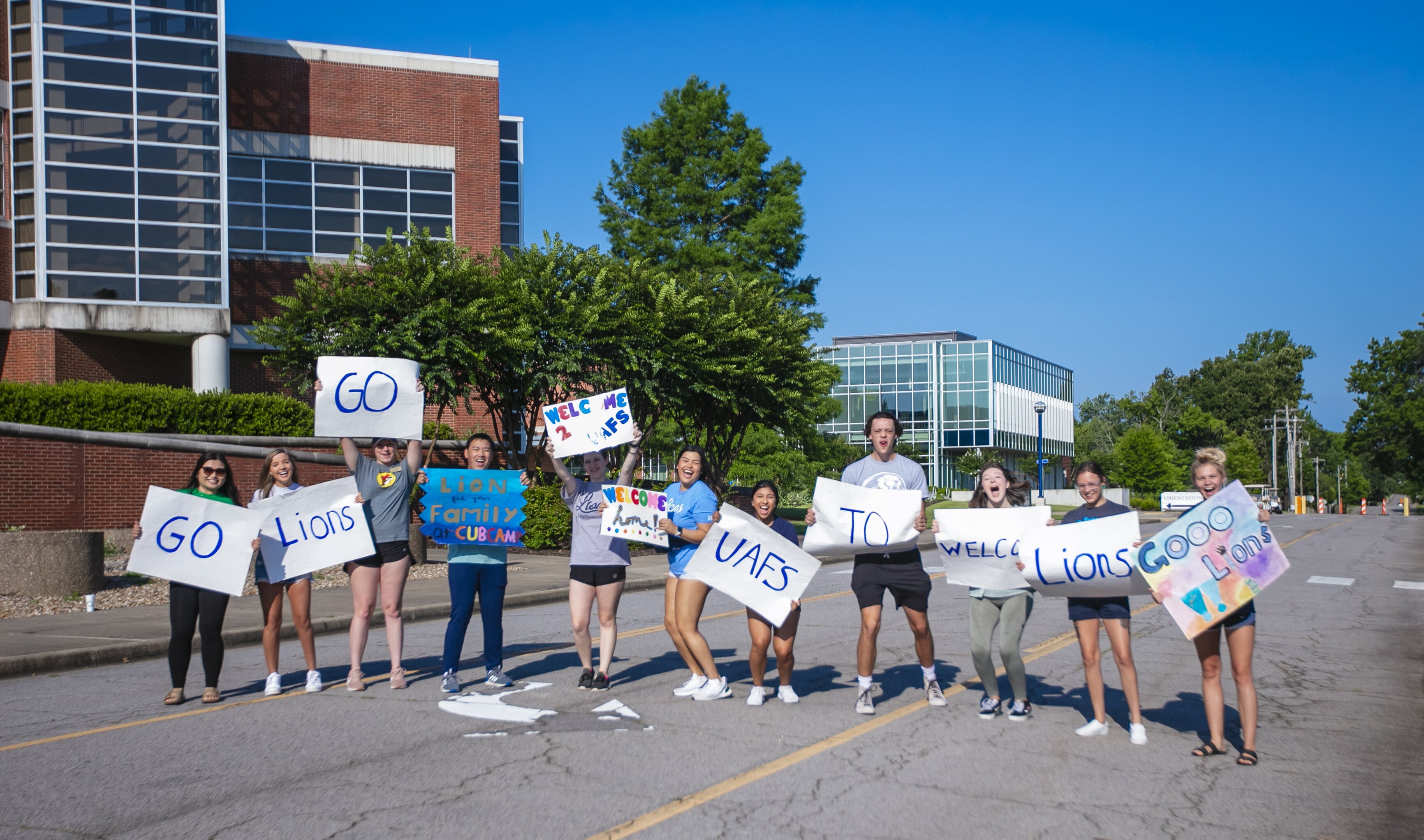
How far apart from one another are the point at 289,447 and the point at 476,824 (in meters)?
23.0

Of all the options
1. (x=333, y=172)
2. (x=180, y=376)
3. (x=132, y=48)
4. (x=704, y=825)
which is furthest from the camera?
→ (x=333, y=172)

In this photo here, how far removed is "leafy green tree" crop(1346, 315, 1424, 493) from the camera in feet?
301

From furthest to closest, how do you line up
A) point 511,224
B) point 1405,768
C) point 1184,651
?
point 511,224, point 1184,651, point 1405,768

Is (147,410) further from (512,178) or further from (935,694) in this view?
(512,178)

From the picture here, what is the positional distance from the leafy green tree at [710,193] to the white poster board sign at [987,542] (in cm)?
2908

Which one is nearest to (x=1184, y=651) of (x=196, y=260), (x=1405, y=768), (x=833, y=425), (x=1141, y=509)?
(x=1405, y=768)

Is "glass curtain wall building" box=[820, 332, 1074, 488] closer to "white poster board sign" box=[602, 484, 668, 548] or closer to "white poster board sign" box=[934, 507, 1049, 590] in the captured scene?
"white poster board sign" box=[602, 484, 668, 548]

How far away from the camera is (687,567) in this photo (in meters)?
8.23

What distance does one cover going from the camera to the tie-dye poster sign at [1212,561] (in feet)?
21.0

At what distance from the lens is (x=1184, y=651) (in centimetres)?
1093

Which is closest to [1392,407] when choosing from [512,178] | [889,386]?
[889,386]

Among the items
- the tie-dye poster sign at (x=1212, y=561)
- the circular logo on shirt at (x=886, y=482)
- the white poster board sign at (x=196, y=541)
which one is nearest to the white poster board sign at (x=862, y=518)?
the circular logo on shirt at (x=886, y=482)

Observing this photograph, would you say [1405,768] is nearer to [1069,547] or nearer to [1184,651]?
[1069,547]

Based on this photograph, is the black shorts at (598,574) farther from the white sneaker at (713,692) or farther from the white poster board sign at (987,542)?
the white poster board sign at (987,542)
